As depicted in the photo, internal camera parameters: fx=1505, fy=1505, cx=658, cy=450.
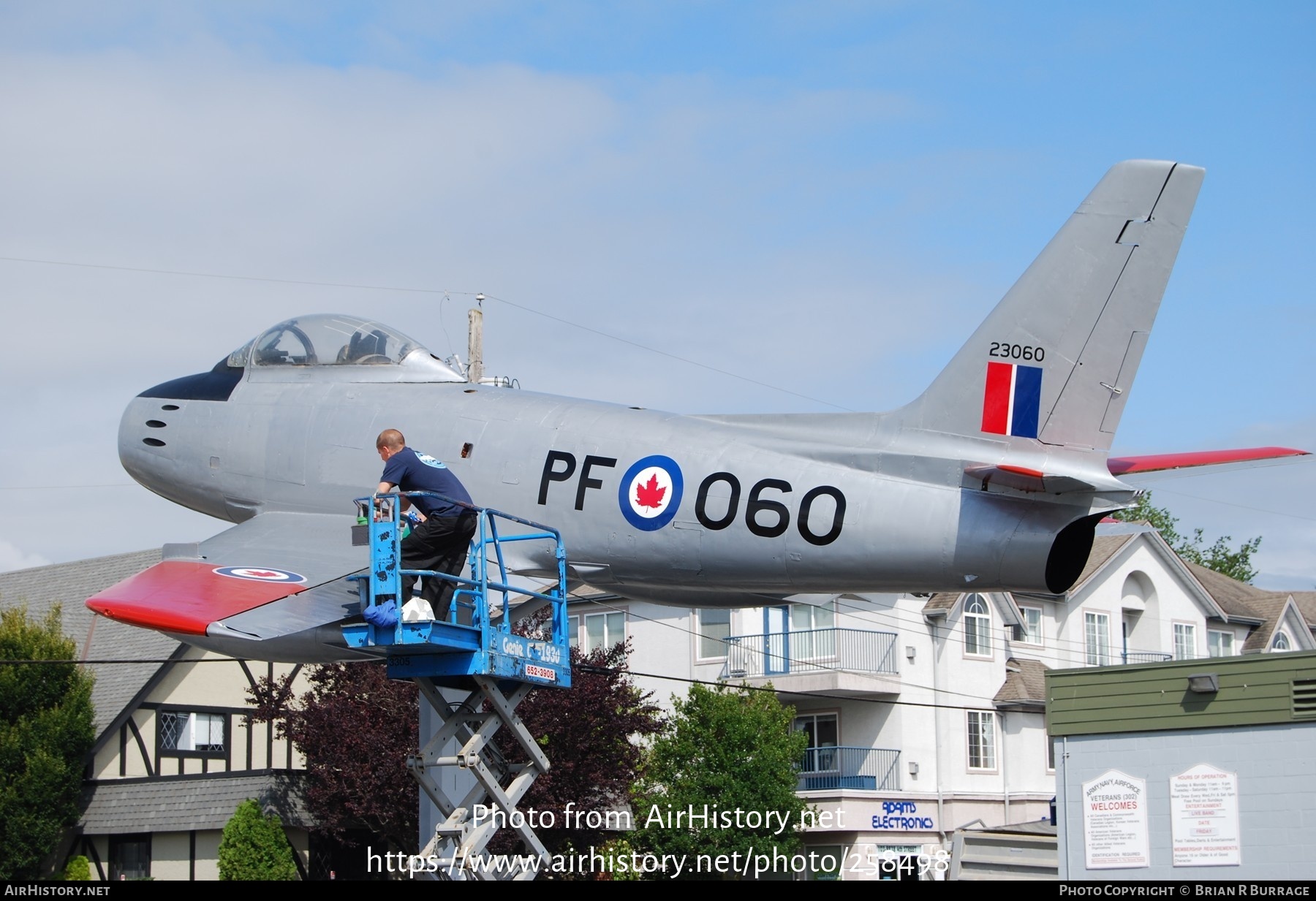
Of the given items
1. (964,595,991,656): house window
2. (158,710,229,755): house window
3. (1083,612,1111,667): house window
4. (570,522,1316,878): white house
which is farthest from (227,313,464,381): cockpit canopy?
(1083,612,1111,667): house window

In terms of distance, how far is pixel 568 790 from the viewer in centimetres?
3306

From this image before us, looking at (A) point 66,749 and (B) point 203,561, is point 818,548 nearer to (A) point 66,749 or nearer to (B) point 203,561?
(B) point 203,561

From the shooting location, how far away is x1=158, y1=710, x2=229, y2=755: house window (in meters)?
38.3

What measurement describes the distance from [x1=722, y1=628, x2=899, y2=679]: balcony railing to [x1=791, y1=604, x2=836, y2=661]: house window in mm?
22

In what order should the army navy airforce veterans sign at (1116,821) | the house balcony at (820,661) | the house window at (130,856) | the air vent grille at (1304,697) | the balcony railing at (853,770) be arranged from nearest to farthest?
the air vent grille at (1304,697), the army navy airforce veterans sign at (1116,821), the house window at (130,856), the balcony railing at (853,770), the house balcony at (820,661)

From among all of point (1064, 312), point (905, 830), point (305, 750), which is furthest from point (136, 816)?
point (1064, 312)

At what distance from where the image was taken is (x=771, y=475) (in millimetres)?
15516

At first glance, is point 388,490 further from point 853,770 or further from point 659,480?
point 853,770

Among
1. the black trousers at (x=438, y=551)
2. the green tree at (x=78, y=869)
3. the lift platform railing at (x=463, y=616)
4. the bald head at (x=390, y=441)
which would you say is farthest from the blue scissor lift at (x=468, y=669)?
the green tree at (x=78, y=869)

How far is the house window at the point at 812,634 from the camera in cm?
4519

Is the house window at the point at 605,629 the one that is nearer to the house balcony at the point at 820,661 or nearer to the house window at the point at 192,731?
the house balcony at the point at 820,661

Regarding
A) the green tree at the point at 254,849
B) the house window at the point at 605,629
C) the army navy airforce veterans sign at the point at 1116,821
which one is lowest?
the green tree at the point at 254,849

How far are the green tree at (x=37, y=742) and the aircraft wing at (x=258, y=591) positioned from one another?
21721 millimetres

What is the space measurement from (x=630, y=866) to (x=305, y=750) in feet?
26.6
